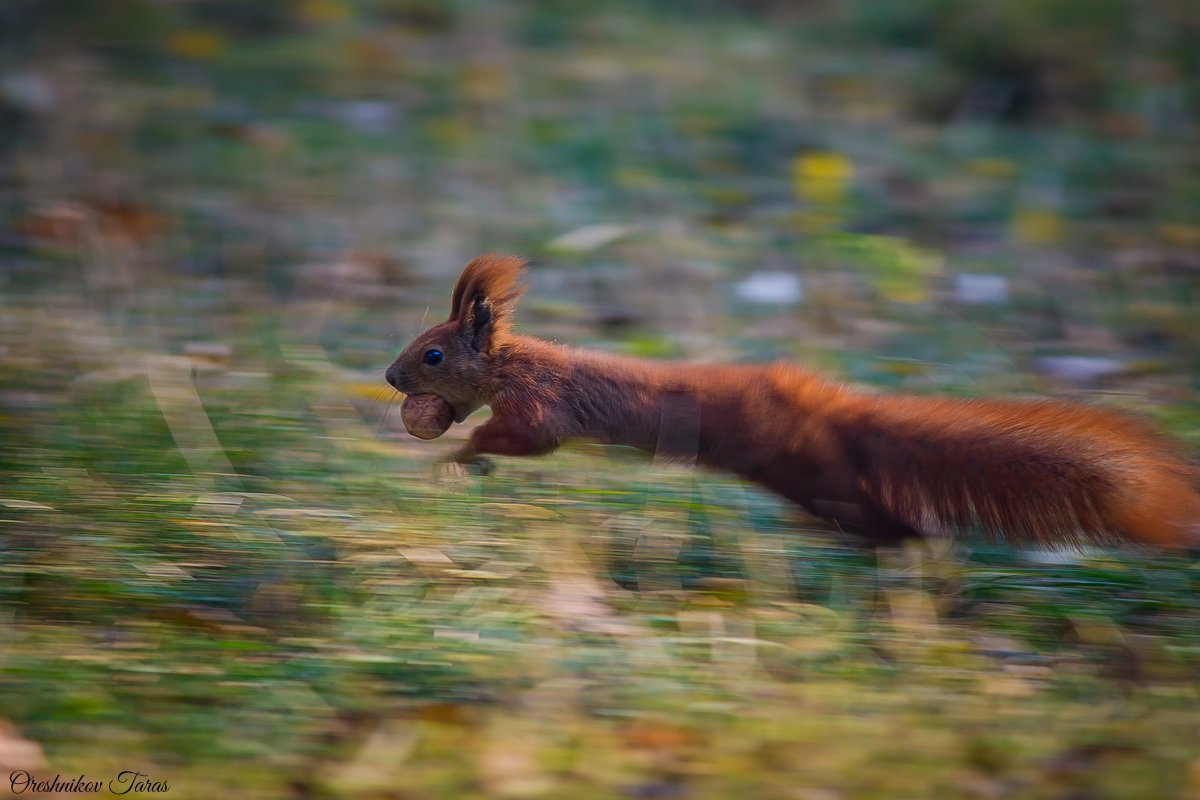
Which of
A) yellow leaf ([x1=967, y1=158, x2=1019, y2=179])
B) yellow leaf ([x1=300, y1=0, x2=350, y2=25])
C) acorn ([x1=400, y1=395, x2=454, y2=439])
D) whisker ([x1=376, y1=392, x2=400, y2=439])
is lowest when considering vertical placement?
whisker ([x1=376, y1=392, x2=400, y2=439])

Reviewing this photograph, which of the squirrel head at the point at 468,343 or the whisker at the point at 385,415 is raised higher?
the squirrel head at the point at 468,343

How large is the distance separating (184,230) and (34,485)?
221 cm

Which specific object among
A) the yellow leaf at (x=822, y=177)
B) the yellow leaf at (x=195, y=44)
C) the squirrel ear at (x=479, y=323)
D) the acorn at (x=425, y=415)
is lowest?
the acorn at (x=425, y=415)

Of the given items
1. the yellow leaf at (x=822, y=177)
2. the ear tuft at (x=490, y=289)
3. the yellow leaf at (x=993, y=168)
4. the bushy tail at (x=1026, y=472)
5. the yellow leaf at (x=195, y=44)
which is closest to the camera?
the bushy tail at (x=1026, y=472)

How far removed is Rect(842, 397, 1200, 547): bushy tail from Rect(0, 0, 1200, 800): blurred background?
14cm

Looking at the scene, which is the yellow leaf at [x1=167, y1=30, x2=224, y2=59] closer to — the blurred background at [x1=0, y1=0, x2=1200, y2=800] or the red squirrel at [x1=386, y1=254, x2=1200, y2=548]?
the blurred background at [x1=0, y1=0, x2=1200, y2=800]

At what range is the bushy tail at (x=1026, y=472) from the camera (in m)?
2.76

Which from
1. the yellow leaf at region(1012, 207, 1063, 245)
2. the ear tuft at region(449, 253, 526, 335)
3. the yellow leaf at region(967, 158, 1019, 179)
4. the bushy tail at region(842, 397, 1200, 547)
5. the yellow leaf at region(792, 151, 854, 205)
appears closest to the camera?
the bushy tail at region(842, 397, 1200, 547)

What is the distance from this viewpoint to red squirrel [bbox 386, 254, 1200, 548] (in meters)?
2.80

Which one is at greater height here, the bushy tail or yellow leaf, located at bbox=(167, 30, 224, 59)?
yellow leaf, located at bbox=(167, 30, 224, 59)

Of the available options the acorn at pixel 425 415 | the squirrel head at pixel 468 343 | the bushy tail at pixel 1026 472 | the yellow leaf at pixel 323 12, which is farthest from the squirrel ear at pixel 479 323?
the yellow leaf at pixel 323 12

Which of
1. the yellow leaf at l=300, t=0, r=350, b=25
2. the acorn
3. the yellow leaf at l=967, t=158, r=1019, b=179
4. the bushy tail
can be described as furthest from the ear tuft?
the yellow leaf at l=300, t=0, r=350, b=25

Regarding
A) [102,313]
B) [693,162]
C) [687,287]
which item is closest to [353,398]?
[102,313]

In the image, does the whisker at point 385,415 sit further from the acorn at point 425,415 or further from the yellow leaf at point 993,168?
the yellow leaf at point 993,168
